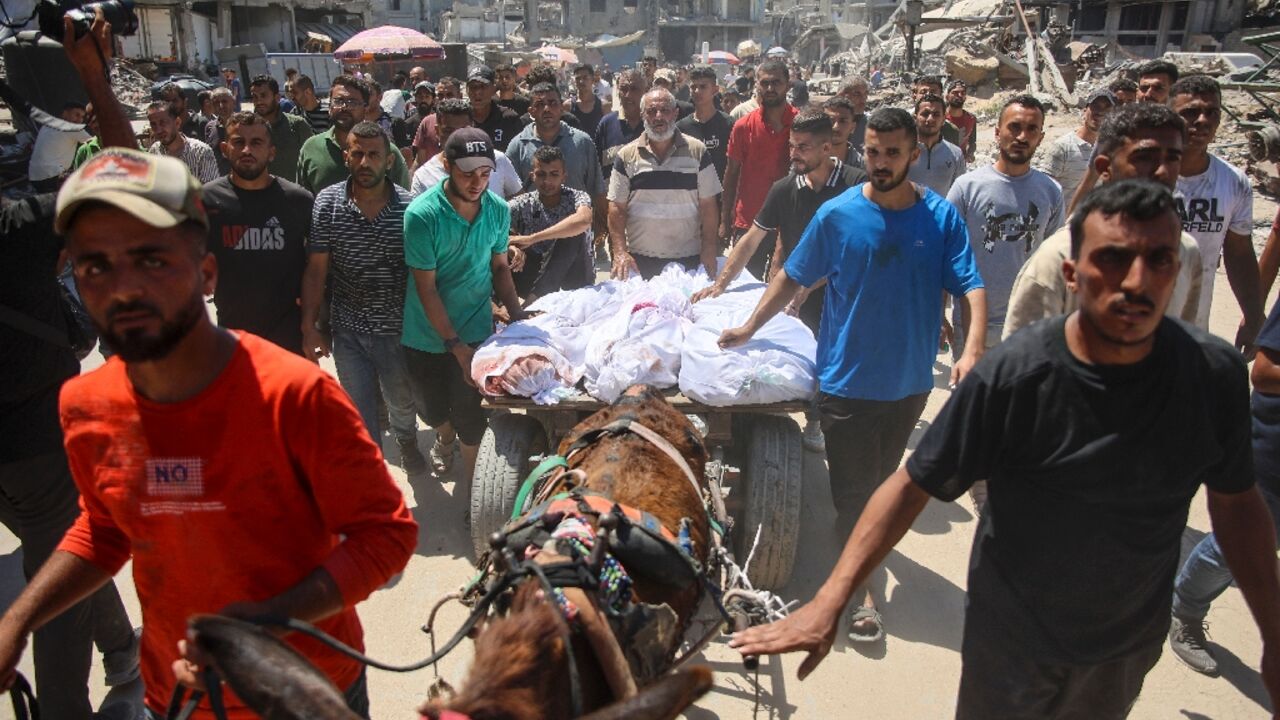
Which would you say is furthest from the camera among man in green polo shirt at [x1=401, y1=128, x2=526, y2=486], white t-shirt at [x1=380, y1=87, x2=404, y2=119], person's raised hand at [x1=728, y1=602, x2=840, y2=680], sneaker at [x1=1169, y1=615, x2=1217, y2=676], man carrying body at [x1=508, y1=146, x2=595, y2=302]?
white t-shirt at [x1=380, y1=87, x2=404, y2=119]

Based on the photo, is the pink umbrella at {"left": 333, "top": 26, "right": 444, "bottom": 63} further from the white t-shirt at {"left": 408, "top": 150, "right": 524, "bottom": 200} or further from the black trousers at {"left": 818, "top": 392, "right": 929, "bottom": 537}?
the black trousers at {"left": 818, "top": 392, "right": 929, "bottom": 537}

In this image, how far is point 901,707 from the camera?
361cm

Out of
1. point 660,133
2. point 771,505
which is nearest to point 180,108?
point 660,133

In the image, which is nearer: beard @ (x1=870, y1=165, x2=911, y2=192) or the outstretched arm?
the outstretched arm

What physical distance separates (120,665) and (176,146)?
5017 millimetres

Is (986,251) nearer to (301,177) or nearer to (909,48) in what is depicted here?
(301,177)

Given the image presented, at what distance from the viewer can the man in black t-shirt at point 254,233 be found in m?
4.43

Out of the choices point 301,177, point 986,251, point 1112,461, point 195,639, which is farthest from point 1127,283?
point 301,177

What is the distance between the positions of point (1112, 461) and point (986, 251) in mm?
Result: 3196

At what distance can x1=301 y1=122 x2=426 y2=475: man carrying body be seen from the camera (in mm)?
4648

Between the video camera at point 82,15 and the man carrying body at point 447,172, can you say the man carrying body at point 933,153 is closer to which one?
the man carrying body at point 447,172

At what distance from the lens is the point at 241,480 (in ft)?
5.82

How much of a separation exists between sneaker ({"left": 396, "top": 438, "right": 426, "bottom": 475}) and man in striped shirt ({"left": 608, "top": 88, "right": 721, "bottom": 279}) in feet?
6.20

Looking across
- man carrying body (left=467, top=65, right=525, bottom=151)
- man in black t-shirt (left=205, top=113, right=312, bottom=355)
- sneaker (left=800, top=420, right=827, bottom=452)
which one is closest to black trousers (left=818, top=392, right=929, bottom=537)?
sneaker (left=800, top=420, right=827, bottom=452)
